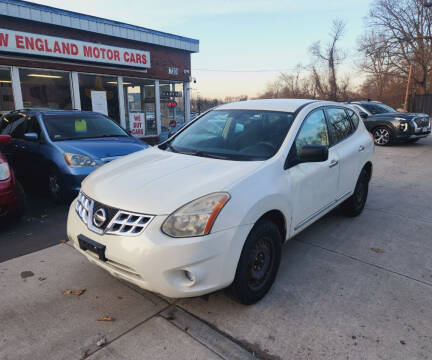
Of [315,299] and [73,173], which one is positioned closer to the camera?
[315,299]

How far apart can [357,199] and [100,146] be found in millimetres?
4052

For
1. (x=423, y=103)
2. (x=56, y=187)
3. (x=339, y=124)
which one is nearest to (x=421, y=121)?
(x=339, y=124)

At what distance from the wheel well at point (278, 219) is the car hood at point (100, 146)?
10.7 feet

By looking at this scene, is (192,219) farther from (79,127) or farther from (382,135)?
(382,135)

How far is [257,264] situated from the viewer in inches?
99.8

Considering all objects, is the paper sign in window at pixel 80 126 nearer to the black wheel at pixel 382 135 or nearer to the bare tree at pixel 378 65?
the black wheel at pixel 382 135

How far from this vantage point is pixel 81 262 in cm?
327

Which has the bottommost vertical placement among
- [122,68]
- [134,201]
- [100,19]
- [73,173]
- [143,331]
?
[143,331]

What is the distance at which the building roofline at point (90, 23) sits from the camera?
8.86 meters

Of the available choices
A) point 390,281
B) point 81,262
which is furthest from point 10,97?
point 390,281

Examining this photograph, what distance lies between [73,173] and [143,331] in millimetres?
3167

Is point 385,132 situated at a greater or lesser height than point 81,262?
greater

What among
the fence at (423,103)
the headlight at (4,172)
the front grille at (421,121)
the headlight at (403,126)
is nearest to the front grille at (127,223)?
the headlight at (4,172)

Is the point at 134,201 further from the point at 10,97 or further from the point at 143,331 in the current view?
the point at 10,97
